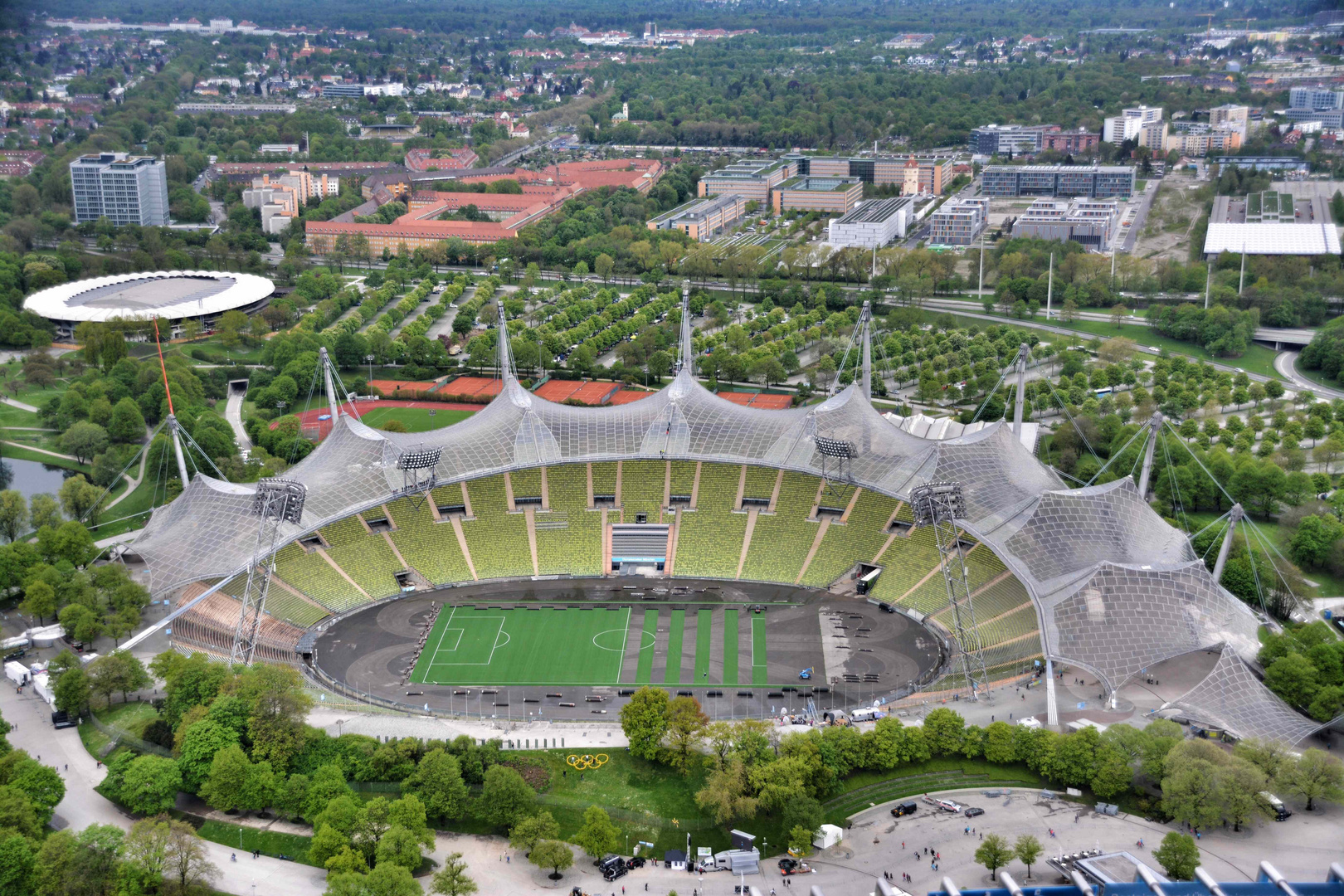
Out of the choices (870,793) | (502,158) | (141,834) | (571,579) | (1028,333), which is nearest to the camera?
(141,834)

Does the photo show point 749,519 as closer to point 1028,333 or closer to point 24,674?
point 24,674

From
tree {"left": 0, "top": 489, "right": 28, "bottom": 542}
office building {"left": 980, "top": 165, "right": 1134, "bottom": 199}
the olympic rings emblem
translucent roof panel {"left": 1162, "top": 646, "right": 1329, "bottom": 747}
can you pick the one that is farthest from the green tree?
office building {"left": 980, "top": 165, "right": 1134, "bottom": 199}

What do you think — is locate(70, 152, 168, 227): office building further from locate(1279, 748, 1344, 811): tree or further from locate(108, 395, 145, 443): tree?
locate(1279, 748, 1344, 811): tree

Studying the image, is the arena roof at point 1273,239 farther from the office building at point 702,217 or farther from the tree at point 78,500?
the tree at point 78,500

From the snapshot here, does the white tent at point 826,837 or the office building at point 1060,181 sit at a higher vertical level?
the office building at point 1060,181

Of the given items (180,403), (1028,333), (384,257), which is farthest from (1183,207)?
(180,403)

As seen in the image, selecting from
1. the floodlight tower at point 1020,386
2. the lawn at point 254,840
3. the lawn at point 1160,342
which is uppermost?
the floodlight tower at point 1020,386

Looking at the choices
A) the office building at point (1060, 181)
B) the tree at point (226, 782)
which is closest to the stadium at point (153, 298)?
the tree at point (226, 782)
